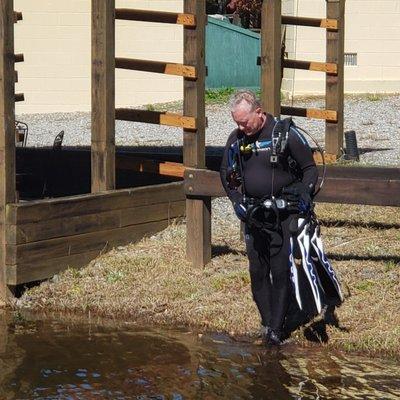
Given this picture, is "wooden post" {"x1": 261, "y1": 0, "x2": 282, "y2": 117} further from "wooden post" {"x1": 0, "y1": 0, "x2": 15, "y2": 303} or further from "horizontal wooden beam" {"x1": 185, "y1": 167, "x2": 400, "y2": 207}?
"wooden post" {"x1": 0, "y1": 0, "x2": 15, "y2": 303}

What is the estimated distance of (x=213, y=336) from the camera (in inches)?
346

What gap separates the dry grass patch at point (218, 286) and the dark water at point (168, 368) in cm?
28

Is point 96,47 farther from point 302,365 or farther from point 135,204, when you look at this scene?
point 302,365

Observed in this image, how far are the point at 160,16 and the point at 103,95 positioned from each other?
123cm

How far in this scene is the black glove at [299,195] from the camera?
8.07 metres

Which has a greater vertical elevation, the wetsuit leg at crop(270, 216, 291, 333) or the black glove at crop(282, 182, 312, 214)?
the black glove at crop(282, 182, 312, 214)

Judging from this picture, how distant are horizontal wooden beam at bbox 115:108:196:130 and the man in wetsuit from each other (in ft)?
7.97

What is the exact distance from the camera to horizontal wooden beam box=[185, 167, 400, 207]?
30.0 ft

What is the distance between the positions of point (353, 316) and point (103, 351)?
188cm

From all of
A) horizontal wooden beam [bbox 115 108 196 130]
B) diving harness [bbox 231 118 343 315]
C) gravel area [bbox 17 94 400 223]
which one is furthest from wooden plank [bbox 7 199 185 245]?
gravel area [bbox 17 94 400 223]

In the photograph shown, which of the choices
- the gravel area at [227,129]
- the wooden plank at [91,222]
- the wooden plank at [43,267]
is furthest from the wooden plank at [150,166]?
the gravel area at [227,129]

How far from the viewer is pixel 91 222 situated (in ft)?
33.9

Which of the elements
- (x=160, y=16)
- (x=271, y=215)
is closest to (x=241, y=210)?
(x=271, y=215)

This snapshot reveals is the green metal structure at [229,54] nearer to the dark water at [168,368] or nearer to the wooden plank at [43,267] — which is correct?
the wooden plank at [43,267]
